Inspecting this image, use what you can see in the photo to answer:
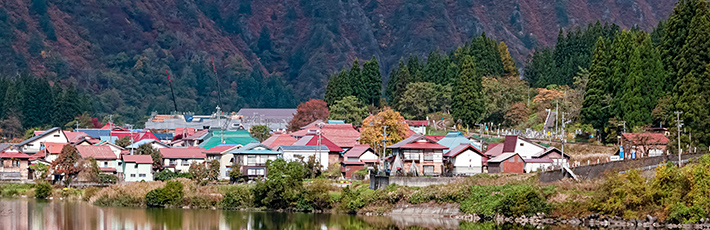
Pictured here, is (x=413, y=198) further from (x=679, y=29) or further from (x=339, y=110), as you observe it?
(x=339, y=110)

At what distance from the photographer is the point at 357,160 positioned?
77.9 meters

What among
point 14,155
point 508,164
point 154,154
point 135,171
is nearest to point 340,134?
point 154,154

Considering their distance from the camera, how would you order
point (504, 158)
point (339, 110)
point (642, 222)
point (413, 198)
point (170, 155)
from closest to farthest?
point (642, 222) < point (413, 198) < point (504, 158) < point (170, 155) < point (339, 110)

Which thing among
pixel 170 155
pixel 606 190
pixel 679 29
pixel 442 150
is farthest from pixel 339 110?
pixel 606 190

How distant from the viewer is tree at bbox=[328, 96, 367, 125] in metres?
106

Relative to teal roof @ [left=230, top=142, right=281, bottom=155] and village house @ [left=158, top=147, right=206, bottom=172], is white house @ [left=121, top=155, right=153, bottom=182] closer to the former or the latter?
village house @ [left=158, top=147, right=206, bottom=172]

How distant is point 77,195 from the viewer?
70.9 meters

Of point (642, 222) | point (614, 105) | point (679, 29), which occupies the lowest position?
point (642, 222)

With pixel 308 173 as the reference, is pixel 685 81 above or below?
above

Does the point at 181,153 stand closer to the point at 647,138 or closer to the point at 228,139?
the point at 228,139

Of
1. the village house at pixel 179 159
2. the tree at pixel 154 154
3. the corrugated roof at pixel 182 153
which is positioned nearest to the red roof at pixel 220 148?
the corrugated roof at pixel 182 153

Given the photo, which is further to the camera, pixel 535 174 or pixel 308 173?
pixel 308 173

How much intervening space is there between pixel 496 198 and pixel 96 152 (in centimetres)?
4197

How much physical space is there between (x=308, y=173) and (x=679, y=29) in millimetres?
29095
